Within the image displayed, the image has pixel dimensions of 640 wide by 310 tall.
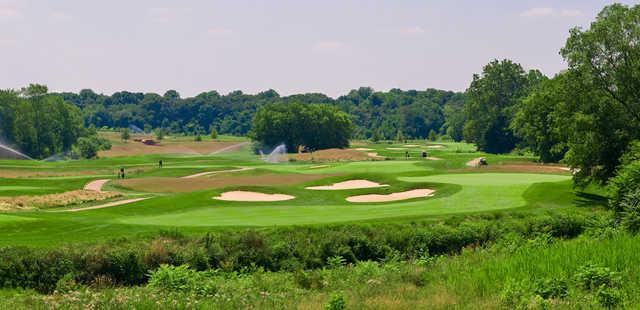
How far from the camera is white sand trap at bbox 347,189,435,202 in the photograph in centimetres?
4469

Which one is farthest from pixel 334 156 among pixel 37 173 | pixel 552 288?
pixel 552 288

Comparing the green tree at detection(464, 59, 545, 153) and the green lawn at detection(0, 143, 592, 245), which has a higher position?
the green tree at detection(464, 59, 545, 153)

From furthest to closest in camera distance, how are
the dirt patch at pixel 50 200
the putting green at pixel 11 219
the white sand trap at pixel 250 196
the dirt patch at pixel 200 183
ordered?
the dirt patch at pixel 200 183
the white sand trap at pixel 250 196
the dirt patch at pixel 50 200
the putting green at pixel 11 219

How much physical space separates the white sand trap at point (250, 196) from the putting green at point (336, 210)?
3.66 m

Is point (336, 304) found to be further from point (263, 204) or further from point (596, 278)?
point (263, 204)

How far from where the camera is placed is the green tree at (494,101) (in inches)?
4697

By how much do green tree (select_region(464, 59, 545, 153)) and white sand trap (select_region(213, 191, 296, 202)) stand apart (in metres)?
79.7

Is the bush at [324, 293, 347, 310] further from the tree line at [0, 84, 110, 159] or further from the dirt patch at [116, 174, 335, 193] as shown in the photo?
the tree line at [0, 84, 110, 159]

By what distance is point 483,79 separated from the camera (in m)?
123

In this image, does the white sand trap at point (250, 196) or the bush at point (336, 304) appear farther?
the white sand trap at point (250, 196)

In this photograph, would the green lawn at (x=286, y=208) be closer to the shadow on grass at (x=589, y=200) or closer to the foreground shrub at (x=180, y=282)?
the shadow on grass at (x=589, y=200)

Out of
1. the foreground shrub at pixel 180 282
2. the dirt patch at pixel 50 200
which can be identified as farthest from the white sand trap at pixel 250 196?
the foreground shrub at pixel 180 282

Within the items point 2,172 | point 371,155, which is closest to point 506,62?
point 371,155

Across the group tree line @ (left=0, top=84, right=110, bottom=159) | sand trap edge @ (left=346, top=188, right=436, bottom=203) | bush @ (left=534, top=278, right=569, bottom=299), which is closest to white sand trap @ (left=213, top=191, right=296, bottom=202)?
sand trap edge @ (left=346, top=188, right=436, bottom=203)
